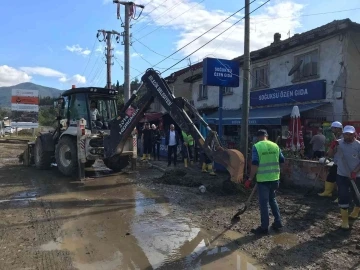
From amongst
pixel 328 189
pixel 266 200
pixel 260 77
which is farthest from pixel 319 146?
pixel 266 200

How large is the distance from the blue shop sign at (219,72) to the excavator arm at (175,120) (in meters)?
2.32

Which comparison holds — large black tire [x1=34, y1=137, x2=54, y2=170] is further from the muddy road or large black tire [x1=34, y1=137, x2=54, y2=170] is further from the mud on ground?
the mud on ground

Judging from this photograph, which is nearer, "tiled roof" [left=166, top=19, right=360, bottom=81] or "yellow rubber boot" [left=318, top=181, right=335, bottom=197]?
"yellow rubber boot" [left=318, top=181, right=335, bottom=197]

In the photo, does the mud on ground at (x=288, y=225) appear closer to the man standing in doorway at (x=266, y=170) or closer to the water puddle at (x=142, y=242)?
the water puddle at (x=142, y=242)

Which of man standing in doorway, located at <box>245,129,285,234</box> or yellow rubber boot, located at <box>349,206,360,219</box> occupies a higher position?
man standing in doorway, located at <box>245,129,285,234</box>

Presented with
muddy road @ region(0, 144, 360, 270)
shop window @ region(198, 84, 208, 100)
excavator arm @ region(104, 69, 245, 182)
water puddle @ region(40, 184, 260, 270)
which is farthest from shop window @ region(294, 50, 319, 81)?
water puddle @ region(40, 184, 260, 270)

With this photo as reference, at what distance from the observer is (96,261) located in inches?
192

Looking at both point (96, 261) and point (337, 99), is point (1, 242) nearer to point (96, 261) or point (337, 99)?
point (96, 261)

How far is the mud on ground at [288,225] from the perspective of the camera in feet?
16.3

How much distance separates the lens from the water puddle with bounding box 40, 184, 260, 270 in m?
4.84

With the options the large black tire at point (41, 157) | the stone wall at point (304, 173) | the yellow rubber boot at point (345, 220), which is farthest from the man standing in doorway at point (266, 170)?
the large black tire at point (41, 157)

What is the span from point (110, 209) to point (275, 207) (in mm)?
3468

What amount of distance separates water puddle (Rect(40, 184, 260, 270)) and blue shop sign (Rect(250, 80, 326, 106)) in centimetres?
1033

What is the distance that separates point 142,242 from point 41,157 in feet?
28.6
